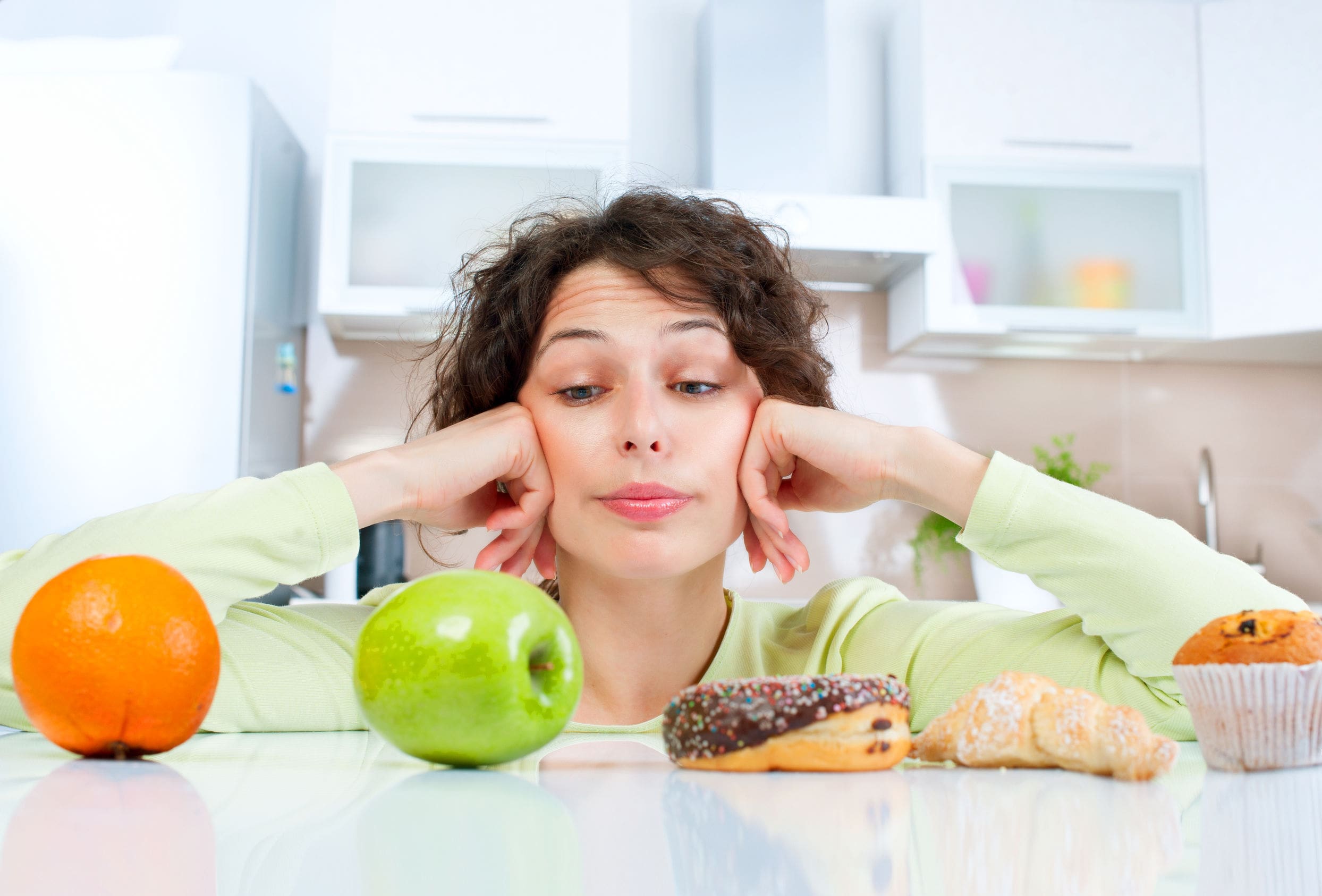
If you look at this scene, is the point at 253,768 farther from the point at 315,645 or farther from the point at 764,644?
the point at 764,644

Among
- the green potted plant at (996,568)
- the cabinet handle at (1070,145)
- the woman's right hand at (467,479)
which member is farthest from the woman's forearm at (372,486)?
the cabinet handle at (1070,145)

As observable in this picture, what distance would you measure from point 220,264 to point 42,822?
6.96 feet

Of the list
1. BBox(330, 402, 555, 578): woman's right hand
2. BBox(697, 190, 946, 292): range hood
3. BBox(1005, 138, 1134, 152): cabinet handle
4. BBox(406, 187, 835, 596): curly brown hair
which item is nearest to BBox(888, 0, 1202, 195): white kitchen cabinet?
BBox(1005, 138, 1134, 152): cabinet handle

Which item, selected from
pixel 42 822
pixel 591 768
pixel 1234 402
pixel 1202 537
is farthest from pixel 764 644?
pixel 1234 402

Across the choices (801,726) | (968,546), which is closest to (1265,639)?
(801,726)

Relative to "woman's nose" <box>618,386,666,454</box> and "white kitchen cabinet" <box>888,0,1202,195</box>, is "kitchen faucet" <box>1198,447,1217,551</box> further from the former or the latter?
"woman's nose" <box>618,386,666,454</box>

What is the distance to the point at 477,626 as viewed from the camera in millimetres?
509

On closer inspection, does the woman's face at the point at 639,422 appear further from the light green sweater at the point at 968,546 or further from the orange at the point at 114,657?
the orange at the point at 114,657

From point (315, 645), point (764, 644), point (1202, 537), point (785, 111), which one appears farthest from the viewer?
point (1202, 537)

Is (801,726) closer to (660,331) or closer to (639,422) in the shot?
(639,422)

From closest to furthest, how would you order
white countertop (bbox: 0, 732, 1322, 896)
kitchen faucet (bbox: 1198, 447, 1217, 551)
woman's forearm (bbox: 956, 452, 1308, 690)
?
1. white countertop (bbox: 0, 732, 1322, 896)
2. woman's forearm (bbox: 956, 452, 1308, 690)
3. kitchen faucet (bbox: 1198, 447, 1217, 551)

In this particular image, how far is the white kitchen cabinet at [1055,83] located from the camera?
2643mm

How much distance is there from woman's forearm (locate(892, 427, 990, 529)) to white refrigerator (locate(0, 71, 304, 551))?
169 centimetres

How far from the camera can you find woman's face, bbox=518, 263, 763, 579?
100cm
